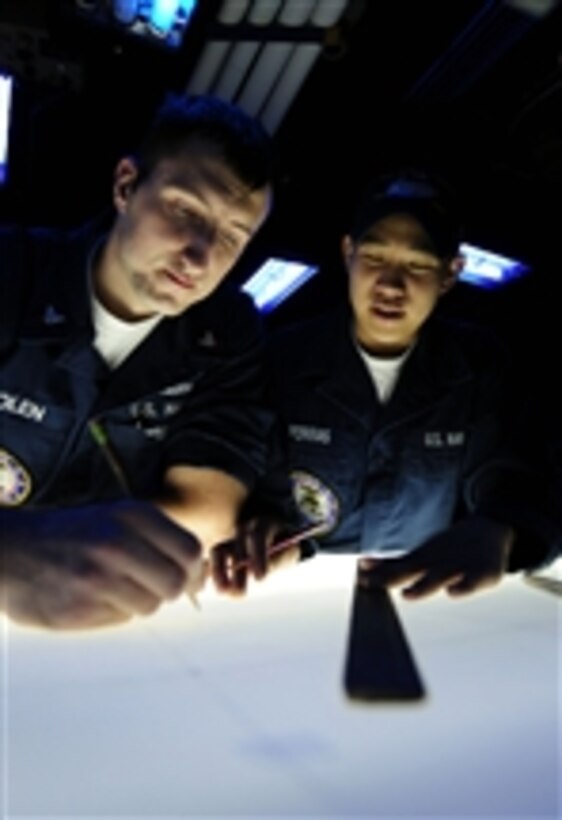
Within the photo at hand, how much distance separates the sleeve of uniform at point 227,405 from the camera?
1.11 metres

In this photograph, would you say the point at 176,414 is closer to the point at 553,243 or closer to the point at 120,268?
the point at 120,268

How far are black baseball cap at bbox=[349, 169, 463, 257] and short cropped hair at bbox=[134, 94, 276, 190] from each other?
1.40 ft

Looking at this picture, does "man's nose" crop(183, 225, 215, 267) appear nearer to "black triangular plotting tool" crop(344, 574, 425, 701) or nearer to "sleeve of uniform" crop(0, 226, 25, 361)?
"sleeve of uniform" crop(0, 226, 25, 361)

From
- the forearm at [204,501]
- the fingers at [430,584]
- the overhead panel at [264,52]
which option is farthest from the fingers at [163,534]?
the overhead panel at [264,52]

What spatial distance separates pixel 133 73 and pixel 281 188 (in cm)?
82

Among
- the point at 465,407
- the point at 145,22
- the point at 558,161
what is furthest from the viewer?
the point at 558,161

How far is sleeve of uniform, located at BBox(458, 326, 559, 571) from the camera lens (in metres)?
0.95

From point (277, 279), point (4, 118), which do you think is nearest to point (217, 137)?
point (4, 118)

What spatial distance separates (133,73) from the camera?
2.31 m

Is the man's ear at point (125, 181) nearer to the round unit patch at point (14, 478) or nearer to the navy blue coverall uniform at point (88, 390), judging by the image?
the navy blue coverall uniform at point (88, 390)

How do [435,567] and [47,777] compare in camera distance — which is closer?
[47,777]

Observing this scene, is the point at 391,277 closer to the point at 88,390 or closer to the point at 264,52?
the point at 88,390

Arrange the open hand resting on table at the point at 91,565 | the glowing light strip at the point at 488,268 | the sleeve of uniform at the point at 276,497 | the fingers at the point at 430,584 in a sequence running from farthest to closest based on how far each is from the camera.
Result: the glowing light strip at the point at 488,268
the sleeve of uniform at the point at 276,497
the fingers at the point at 430,584
the open hand resting on table at the point at 91,565

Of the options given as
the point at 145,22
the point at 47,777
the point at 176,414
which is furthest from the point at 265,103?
the point at 47,777
